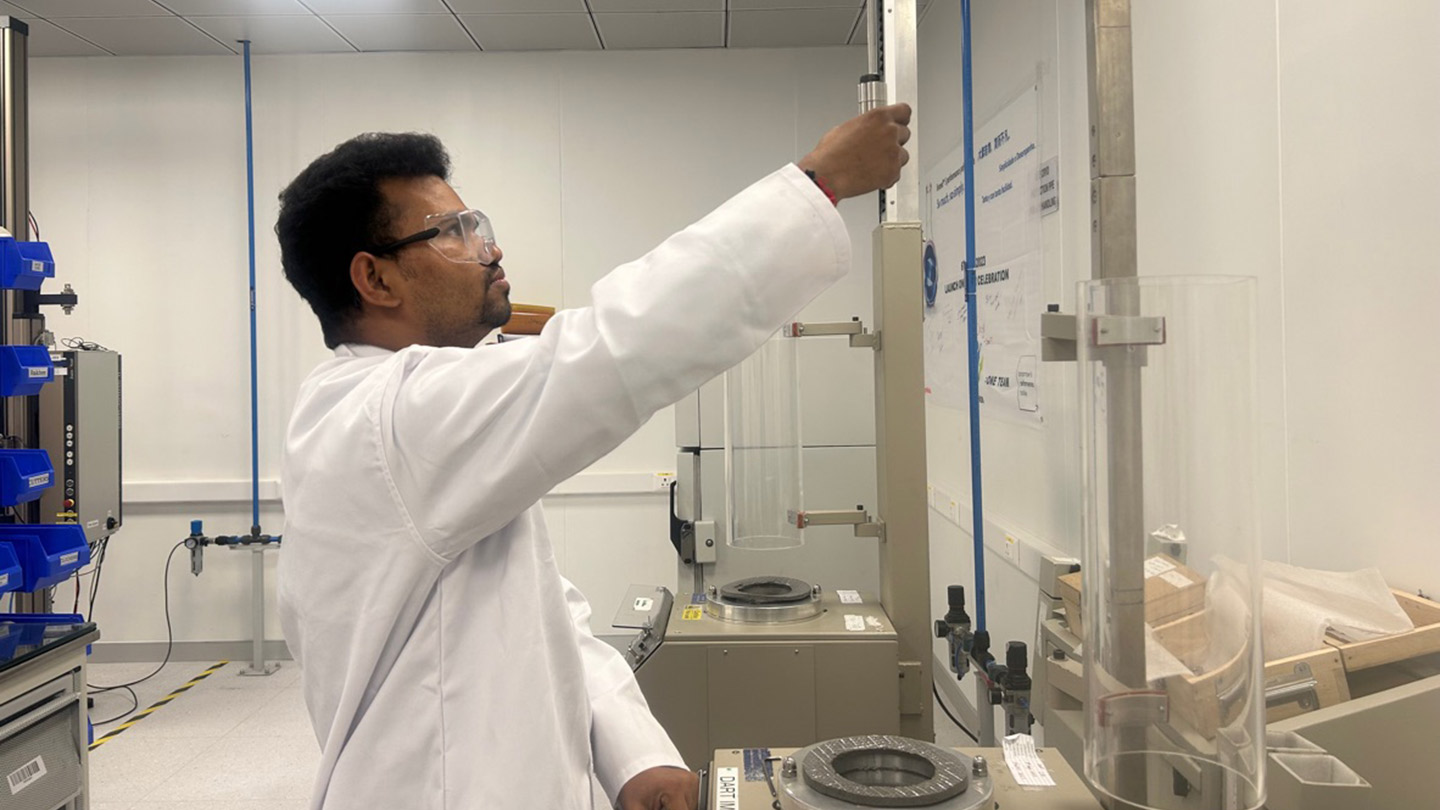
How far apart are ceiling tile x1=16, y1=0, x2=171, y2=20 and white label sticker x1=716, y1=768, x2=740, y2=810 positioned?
3.67 meters

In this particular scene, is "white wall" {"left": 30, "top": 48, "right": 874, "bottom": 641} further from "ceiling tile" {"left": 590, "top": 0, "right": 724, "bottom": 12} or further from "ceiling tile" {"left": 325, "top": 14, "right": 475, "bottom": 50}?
"ceiling tile" {"left": 590, "top": 0, "right": 724, "bottom": 12}

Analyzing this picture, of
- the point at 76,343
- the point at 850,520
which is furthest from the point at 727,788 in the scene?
the point at 76,343

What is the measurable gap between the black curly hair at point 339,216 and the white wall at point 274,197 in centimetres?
307

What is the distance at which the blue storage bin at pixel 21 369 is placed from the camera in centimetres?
227

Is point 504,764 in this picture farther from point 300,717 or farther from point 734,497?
point 300,717

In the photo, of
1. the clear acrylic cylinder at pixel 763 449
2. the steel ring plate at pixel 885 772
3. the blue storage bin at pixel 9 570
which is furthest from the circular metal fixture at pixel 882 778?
the blue storage bin at pixel 9 570

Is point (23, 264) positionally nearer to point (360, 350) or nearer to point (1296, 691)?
point (360, 350)

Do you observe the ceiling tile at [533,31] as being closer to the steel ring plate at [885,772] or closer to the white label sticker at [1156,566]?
the steel ring plate at [885,772]

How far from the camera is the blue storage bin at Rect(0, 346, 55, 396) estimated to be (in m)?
2.27

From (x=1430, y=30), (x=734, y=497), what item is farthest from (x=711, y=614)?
(x=1430, y=30)

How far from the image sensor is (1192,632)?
769 millimetres

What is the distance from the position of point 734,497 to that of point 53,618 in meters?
1.73

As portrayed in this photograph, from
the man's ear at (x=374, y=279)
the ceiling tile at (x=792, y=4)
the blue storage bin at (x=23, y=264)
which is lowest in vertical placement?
the man's ear at (x=374, y=279)

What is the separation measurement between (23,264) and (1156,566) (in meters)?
2.69
